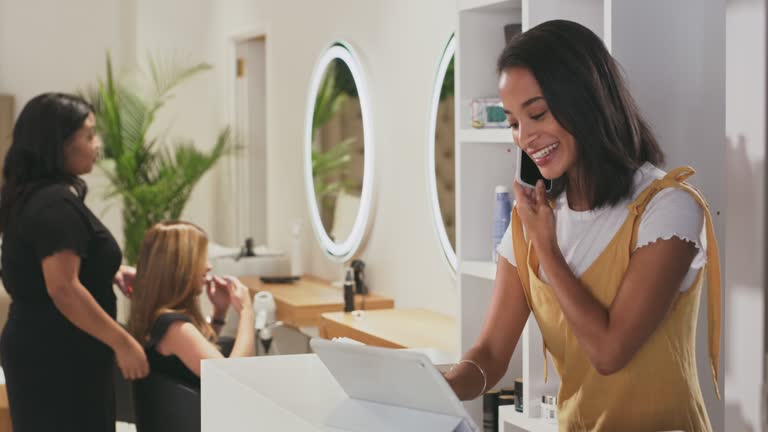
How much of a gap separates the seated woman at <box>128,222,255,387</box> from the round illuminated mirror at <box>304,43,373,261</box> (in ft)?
3.63

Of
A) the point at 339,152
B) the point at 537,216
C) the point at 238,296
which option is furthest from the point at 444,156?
the point at 537,216

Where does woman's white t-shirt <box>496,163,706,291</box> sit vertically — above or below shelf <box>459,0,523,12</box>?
below

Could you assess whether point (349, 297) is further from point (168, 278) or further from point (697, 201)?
point (697, 201)

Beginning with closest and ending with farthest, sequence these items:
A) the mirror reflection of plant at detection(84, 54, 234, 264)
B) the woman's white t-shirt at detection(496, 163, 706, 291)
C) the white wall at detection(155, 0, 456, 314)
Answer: the woman's white t-shirt at detection(496, 163, 706, 291)
the white wall at detection(155, 0, 456, 314)
the mirror reflection of plant at detection(84, 54, 234, 264)

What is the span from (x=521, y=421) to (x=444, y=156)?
4.08 feet

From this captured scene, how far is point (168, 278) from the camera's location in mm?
2939

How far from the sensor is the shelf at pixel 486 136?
2.43 meters

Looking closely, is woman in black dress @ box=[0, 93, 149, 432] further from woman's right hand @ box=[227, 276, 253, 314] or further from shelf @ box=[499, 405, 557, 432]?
shelf @ box=[499, 405, 557, 432]

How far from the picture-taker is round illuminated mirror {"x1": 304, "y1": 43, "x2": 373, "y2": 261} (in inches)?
158

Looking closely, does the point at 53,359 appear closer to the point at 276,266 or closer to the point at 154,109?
the point at 276,266

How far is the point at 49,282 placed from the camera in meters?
2.81

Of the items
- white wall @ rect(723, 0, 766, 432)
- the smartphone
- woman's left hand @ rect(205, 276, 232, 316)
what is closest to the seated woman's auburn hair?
woman's left hand @ rect(205, 276, 232, 316)

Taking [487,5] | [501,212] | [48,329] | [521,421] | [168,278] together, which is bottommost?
[521,421]

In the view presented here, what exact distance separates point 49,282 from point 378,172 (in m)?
1.46
